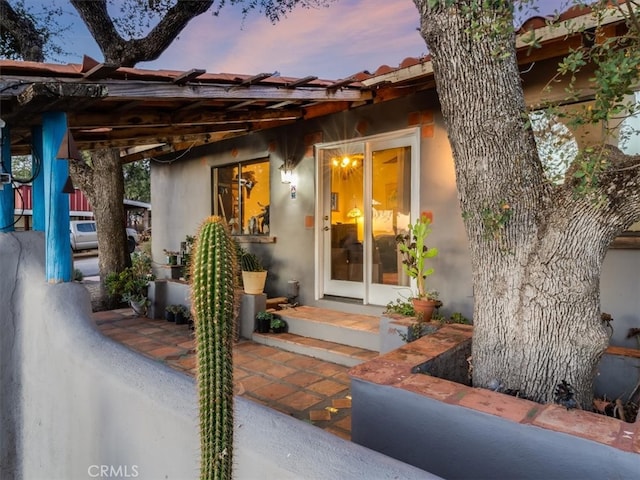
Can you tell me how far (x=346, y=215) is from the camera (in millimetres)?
5895

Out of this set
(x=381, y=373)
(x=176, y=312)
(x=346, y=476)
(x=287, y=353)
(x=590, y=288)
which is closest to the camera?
(x=346, y=476)

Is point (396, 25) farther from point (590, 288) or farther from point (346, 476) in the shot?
point (346, 476)

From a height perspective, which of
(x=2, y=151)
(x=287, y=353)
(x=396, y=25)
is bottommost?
(x=287, y=353)

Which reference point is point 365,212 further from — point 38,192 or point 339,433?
point 38,192

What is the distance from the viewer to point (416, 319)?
4.02 meters

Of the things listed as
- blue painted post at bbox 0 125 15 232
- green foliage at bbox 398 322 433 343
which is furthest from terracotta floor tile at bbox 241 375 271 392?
blue painted post at bbox 0 125 15 232

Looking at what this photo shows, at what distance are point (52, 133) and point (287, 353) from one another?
3.30 metres

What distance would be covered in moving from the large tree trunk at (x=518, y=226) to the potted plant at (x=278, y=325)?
3392 mm

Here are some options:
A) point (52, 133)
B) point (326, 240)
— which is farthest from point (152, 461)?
point (326, 240)

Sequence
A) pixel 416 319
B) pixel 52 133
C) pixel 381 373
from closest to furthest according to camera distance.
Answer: pixel 381 373, pixel 52 133, pixel 416 319

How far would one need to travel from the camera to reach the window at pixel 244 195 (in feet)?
23.2

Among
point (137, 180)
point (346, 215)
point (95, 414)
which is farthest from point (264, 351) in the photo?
point (137, 180)

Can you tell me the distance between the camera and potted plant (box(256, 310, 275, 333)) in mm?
5406

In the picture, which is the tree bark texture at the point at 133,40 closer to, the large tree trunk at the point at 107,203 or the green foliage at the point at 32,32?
the green foliage at the point at 32,32
